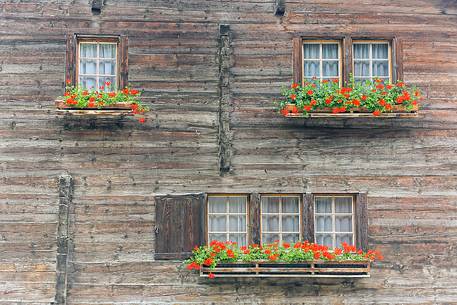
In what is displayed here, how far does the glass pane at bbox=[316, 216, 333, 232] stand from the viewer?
1273 cm

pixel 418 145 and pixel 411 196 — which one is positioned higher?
pixel 418 145

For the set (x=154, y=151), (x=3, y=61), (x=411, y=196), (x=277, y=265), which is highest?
(x=3, y=61)

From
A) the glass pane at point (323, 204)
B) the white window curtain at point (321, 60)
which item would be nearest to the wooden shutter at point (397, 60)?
the white window curtain at point (321, 60)

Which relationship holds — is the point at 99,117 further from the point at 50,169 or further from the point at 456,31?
the point at 456,31

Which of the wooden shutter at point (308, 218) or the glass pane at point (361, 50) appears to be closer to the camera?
the wooden shutter at point (308, 218)

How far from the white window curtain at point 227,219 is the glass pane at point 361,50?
3.79m

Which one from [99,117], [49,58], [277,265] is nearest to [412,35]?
[277,265]

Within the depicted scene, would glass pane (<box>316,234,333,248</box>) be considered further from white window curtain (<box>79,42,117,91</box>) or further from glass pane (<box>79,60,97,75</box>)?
glass pane (<box>79,60,97,75</box>)

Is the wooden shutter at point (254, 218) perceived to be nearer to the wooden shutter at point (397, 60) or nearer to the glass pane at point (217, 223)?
the glass pane at point (217, 223)

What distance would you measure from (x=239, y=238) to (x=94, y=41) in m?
4.86

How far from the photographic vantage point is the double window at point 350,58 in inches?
511

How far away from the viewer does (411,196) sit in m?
12.8

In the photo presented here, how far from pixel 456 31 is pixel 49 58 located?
8.21 m

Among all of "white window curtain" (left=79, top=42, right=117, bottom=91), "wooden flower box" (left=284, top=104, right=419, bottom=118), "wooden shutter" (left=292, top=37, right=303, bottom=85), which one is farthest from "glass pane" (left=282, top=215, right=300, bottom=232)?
"white window curtain" (left=79, top=42, right=117, bottom=91)
